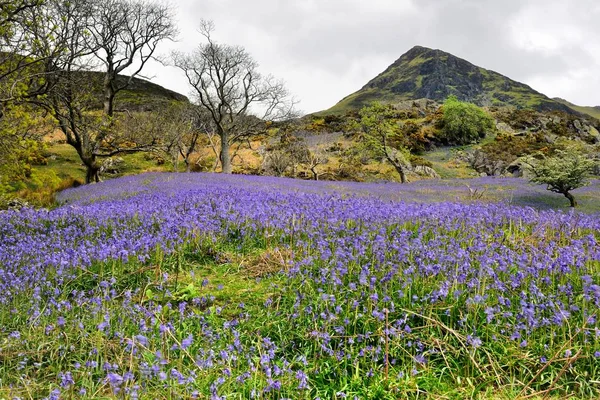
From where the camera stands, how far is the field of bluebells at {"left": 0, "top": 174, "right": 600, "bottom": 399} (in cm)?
305

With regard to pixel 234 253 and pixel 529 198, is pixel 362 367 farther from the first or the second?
pixel 529 198

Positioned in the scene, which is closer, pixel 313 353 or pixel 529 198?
pixel 313 353

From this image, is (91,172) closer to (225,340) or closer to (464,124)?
(225,340)

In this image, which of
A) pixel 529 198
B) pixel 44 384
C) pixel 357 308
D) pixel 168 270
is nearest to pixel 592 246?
pixel 357 308

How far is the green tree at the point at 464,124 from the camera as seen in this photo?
49.8 metres

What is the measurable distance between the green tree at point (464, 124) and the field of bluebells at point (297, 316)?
1825 inches

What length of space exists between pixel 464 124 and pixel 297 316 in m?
51.3

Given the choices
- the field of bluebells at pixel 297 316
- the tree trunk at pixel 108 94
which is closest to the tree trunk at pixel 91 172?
the tree trunk at pixel 108 94

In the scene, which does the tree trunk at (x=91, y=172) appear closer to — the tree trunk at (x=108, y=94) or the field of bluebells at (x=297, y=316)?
the tree trunk at (x=108, y=94)

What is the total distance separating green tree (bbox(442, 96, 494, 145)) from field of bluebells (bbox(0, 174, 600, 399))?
1825 inches

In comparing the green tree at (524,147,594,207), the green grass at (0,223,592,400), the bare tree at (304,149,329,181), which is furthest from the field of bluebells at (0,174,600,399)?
the bare tree at (304,149,329,181)

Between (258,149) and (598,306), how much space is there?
145 ft

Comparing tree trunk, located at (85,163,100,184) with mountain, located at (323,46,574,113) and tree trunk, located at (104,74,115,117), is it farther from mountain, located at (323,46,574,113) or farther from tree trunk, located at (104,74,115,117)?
mountain, located at (323,46,574,113)

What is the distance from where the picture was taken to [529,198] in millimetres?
18672
